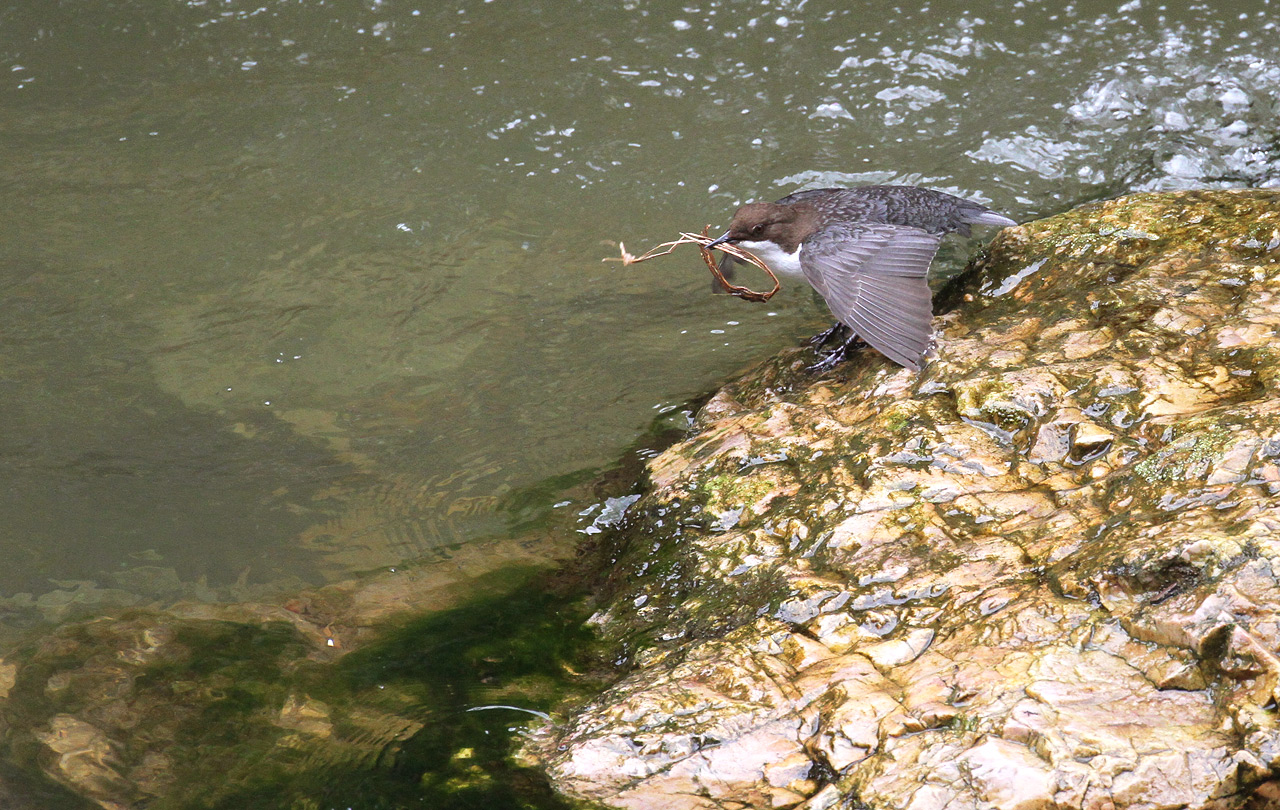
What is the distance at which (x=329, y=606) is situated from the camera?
3205 millimetres

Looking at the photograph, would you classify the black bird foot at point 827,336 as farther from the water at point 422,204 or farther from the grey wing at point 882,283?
the water at point 422,204

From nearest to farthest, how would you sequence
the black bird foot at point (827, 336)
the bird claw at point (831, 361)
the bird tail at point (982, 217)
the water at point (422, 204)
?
the bird claw at point (831, 361), the black bird foot at point (827, 336), the water at point (422, 204), the bird tail at point (982, 217)

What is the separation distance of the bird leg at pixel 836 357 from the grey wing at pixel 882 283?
21 centimetres

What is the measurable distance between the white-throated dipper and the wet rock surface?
0.16 meters

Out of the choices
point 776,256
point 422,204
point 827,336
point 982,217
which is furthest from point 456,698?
point 422,204

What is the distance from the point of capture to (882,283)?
3.43 m

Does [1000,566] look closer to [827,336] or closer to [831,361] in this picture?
[831,361]

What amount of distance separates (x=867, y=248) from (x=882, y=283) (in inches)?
8.0

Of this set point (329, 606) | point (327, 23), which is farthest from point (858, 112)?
point (329, 606)

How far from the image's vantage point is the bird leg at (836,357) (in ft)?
11.6

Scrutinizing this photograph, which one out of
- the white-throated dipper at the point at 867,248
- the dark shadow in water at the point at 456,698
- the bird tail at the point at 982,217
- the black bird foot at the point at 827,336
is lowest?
the dark shadow in water at the point at 456,698

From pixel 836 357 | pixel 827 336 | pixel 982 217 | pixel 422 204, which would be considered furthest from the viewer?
pixel 422 204

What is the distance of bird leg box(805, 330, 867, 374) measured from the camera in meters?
3.54

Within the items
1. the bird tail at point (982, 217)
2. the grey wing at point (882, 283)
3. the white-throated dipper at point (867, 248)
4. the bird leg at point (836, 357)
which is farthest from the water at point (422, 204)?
the grey wing at point (882, 283)
